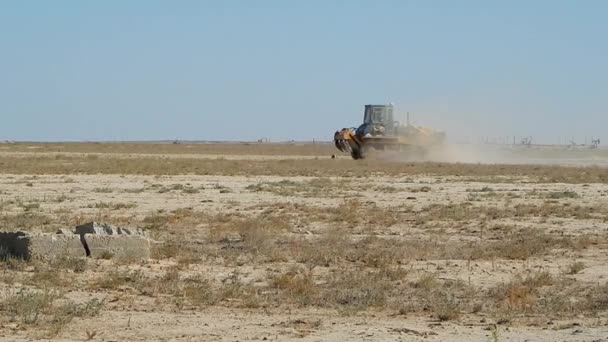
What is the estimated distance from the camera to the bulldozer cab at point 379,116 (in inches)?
2785

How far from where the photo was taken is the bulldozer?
2795 inches

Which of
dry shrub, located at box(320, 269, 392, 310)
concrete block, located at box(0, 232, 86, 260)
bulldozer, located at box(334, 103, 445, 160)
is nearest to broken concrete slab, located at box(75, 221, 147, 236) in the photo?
concrete block, located at box(0, 232, 86, 260)

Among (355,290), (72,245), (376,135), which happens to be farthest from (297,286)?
(376,135)

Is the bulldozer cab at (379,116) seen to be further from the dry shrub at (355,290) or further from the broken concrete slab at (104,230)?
the dry shrub at (355,290)

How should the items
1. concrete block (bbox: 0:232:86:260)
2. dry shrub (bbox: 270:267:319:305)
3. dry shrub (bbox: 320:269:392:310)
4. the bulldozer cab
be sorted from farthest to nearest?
the bulldozer cab → concrete block (bbox: 0:232:86:260) → dry shrub (bbox: 270:267:319:305) → dry shrub (bbox: 320:269:392:310)

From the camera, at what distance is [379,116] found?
71.2 metres

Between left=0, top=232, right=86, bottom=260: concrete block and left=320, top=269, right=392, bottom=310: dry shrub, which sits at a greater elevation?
left=0, top=232, right=86, bottom=260: concrete block

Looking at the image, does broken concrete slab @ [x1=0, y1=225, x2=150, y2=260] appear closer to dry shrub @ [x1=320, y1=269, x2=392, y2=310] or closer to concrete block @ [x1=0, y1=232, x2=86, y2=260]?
concrete block @ [x1=0, y1=232, x2=86, y2=260]

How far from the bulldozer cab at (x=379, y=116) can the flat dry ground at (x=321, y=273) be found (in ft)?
130

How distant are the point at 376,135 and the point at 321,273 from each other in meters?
56.0

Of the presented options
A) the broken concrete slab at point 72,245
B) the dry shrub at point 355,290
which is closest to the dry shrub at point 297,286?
the dry shrub at point 355,290

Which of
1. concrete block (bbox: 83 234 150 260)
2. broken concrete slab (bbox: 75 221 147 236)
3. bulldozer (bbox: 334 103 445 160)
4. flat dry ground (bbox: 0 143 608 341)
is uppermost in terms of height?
bulldozer (bbox: 334 103 445 160)

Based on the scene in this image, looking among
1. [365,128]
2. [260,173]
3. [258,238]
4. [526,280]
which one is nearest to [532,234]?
[258,238]

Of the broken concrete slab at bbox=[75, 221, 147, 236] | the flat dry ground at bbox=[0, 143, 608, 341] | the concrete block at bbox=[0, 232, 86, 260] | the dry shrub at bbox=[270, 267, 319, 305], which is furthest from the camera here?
the broken concrete slab at bbox=[75, 221, 147, 236]
